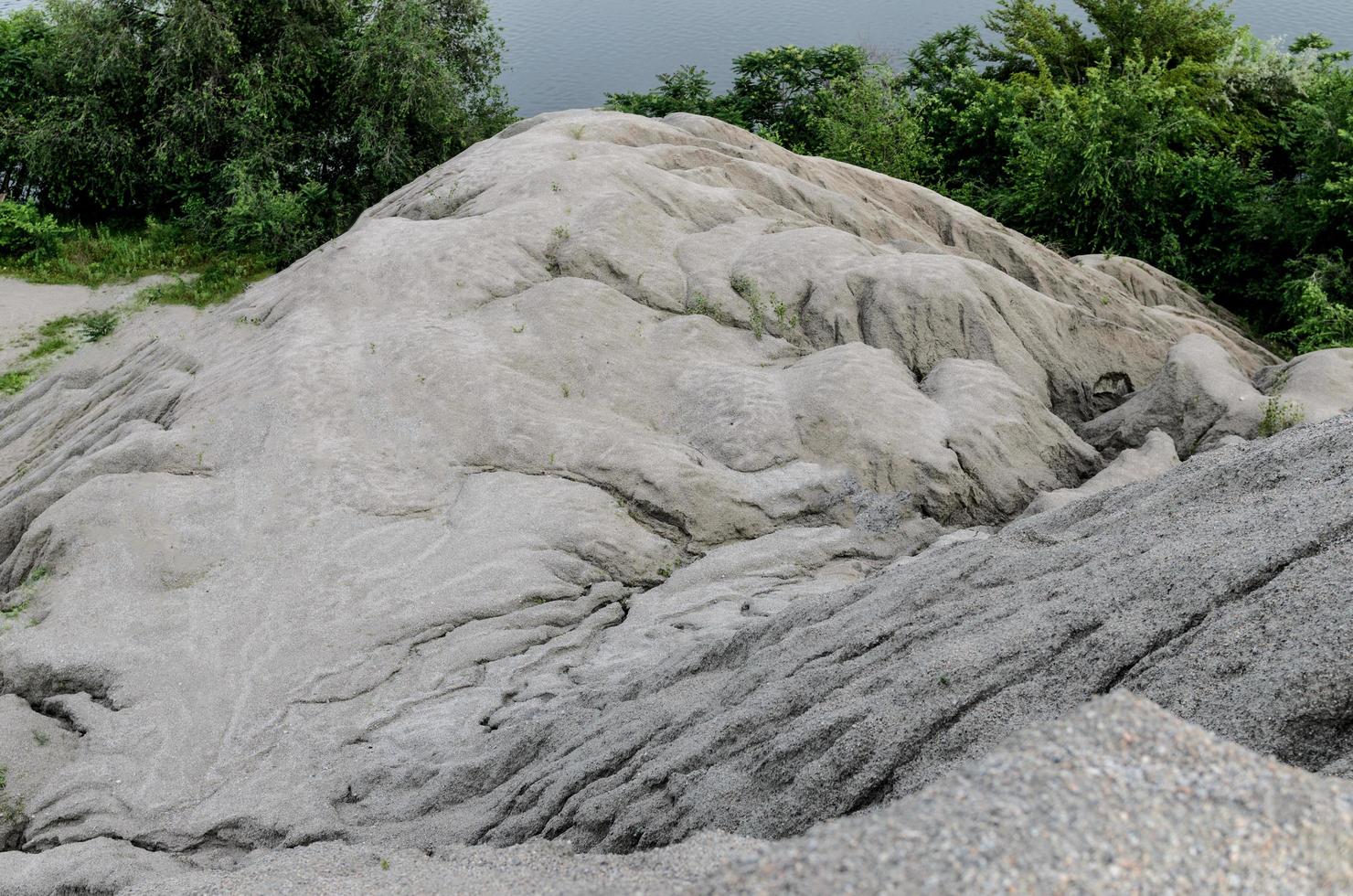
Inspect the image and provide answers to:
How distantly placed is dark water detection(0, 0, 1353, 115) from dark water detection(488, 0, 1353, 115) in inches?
2.2

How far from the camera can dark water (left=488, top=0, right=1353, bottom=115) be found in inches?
2149

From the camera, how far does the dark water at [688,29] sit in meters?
54.6

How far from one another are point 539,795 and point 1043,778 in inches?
218

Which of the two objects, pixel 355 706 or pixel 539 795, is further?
pixel 355 706

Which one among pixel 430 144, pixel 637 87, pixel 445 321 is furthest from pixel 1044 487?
pixel 637 87

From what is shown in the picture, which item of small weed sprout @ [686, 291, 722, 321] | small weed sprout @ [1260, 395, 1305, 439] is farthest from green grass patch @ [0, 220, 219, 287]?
small weed sprout @ [1260, 395, 1305, 439]

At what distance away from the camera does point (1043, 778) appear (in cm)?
398

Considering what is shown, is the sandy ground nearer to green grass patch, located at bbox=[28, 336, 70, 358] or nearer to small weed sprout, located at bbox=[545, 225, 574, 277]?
green grass patch, located at bbox=[28, 336, 70, 358]

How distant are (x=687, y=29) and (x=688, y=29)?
6cm

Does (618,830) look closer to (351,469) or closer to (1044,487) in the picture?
(351,469)

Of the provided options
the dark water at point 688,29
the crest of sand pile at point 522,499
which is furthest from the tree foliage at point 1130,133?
the dark water at point 688,29

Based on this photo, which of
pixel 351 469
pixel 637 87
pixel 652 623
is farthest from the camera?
pixel 637 87

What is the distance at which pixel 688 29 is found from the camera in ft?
194

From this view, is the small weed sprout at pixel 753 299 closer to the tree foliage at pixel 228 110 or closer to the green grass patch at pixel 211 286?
the green grass patch at pixel 211 286
